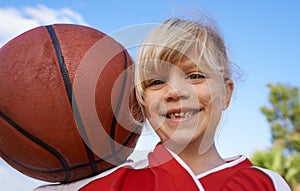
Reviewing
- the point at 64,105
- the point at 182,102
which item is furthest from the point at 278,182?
the point at 64,105

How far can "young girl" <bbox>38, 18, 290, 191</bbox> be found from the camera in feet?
8.23

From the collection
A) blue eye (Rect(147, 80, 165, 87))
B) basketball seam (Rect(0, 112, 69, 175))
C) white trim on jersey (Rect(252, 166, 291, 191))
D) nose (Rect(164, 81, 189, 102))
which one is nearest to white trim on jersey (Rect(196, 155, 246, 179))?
white trim on jersey (Rect(252, 166, 291, 191))

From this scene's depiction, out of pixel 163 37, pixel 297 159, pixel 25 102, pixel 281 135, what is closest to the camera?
pixel 25 102

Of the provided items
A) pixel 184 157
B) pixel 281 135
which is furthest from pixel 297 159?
pixel 184 157

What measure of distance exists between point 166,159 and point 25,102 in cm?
80

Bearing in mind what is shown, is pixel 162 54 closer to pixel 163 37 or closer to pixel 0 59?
pixel 163 37

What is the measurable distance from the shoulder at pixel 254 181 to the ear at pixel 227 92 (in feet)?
1.30

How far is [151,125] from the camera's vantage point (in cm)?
267

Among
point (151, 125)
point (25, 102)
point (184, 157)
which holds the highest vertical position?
point (25, 102)

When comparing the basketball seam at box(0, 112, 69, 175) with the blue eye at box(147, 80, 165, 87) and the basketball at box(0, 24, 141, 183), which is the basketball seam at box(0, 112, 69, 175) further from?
the blue eye at box(147, 80, 165, 87)

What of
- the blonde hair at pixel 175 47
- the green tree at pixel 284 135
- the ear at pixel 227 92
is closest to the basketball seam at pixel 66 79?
the blonde hair at pixel 175 47

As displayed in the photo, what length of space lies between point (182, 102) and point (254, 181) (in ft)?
1.84

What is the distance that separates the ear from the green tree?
12376 mm

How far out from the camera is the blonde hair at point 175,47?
258cm
